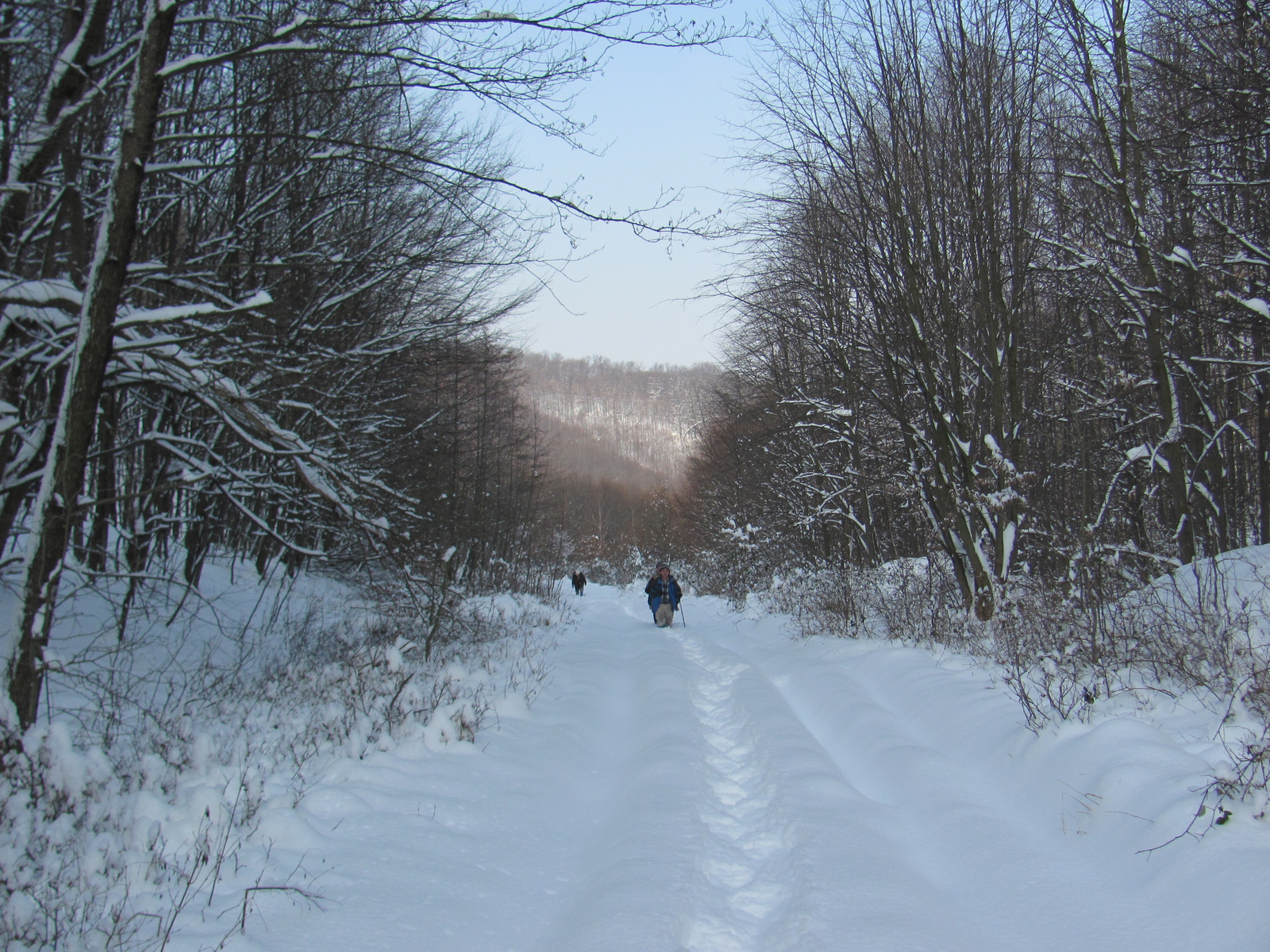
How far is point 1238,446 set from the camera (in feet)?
46.7

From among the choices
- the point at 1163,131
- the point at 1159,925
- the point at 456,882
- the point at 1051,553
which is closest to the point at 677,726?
the point at 456,882

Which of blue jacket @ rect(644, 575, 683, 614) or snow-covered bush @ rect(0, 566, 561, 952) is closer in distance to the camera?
snow-covered bush @ rect(0, 566, 561, 952)

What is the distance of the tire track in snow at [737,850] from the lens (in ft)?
10.9

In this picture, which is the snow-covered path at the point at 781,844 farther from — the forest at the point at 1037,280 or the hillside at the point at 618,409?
the hillside at the point at 618,409

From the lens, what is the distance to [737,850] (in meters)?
4.23

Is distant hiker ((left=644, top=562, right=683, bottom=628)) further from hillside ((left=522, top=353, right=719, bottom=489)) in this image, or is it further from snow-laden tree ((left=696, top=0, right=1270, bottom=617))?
hillside ((left=522, top=353, right=719, bottom=489))

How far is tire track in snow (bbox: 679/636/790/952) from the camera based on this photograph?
3.31m

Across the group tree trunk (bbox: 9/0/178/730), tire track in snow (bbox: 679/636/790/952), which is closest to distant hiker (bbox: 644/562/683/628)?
tire track in snow (bbox: 679/636/790/952)

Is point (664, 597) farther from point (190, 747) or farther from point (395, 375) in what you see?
point (190, 747)

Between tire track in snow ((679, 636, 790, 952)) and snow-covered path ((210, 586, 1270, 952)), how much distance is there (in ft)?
0.06

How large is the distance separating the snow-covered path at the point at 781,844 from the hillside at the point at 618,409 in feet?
356

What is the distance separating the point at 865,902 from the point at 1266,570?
256 inches

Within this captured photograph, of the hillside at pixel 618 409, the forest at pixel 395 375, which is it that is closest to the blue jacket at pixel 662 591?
the forest at pixel 395 375

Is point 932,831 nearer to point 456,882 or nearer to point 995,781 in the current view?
point 995,781
